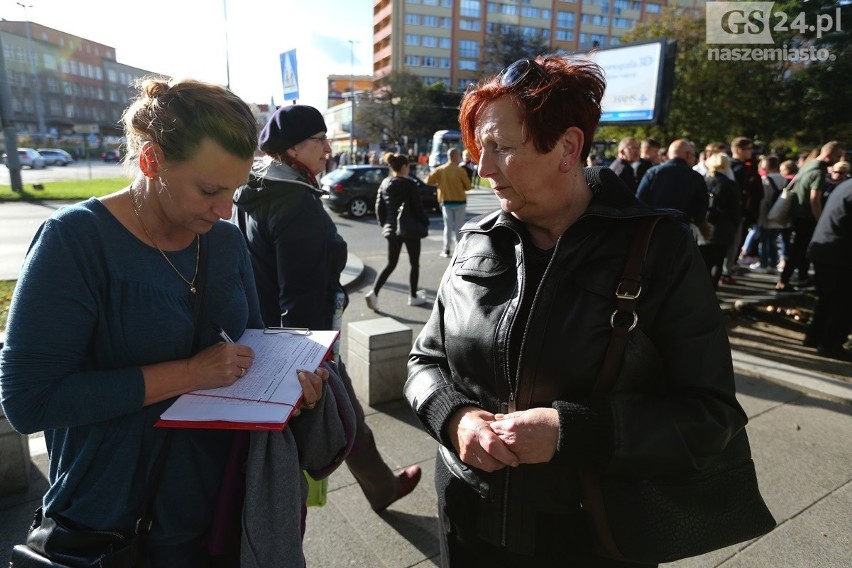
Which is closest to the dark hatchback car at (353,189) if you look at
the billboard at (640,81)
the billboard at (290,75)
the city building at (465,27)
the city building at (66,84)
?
the billboard at (290,75)

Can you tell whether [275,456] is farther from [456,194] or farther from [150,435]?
[456,194]

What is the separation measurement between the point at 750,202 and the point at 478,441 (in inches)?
371

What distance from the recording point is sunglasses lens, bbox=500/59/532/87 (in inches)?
56.5

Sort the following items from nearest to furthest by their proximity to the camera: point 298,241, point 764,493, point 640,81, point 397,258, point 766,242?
1. point 298,241
2. point 764,493
3. point 397,258
4. point 766,242
5. point 640,81

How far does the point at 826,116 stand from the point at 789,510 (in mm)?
32454

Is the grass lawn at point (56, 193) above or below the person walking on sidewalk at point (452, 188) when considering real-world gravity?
below

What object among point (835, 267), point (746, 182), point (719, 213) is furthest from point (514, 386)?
point (746, 182)

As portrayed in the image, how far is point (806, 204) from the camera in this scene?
317 inches

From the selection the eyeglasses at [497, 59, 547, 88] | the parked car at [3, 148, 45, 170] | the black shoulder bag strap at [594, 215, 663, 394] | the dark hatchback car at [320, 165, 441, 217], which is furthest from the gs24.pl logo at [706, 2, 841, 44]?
the parked car at [3, 148, 45, 170]

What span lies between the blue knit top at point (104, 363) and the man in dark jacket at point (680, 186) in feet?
20.0

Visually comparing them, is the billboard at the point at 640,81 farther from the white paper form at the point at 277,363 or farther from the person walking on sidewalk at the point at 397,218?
the white paper form at the point at 277,363

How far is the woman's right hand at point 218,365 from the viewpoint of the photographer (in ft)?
4.58

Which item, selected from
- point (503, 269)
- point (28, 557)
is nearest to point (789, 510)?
point (503, 269)

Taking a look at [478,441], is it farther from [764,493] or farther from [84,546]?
[764,493]
